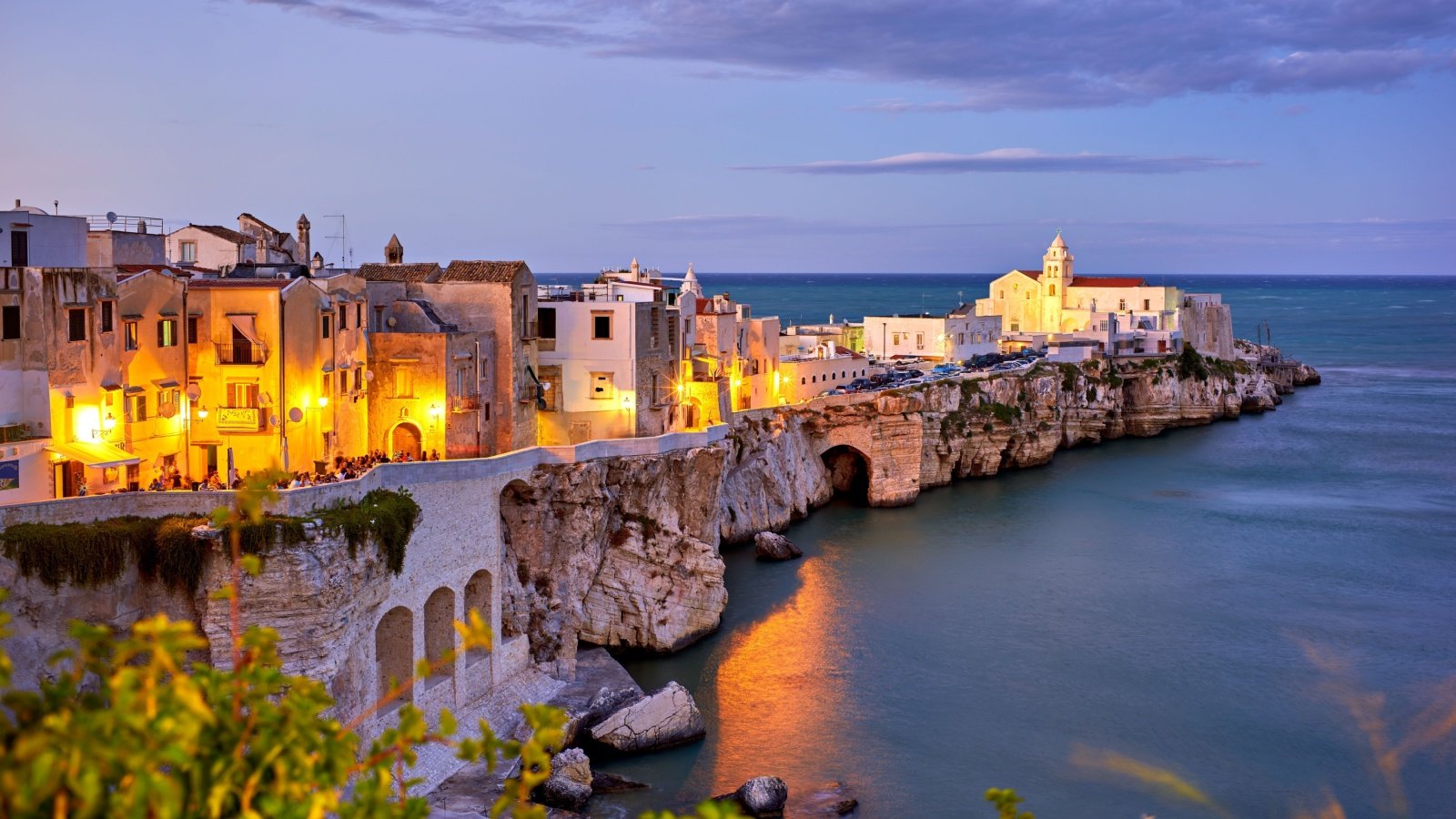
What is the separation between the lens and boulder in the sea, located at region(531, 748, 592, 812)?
25000mm

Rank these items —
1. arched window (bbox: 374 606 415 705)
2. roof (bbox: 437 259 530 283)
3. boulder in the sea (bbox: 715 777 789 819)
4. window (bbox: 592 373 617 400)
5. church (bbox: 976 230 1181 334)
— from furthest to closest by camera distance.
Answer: church (bbox: 976 230 1181 334) < window (bbox: 592 373 617 400) < roof (bbox: 437 259 530 283) < arched window (bbox: 374 606 415 705) < boulder in the sea (bbox: 715 777 789 819)

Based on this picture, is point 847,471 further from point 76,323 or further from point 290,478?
point 76,323

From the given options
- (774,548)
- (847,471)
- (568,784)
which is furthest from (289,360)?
(847,471)

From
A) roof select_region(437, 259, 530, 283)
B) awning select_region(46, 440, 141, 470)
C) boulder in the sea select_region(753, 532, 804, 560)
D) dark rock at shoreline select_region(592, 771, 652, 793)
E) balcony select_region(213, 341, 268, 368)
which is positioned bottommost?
dark rock at shoreline select_region(592, 771, 652, 793)

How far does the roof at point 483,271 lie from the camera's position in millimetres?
34219

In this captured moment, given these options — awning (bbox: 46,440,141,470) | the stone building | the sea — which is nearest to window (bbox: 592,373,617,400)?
the stone building

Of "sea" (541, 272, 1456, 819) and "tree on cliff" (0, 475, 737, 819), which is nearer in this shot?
"tree on cliff" (0, 475, 737, 819)

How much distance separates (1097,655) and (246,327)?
21.5 m

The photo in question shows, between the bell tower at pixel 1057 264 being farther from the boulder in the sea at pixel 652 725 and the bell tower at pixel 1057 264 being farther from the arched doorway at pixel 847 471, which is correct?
the boulder in the sea at pixel 652 725

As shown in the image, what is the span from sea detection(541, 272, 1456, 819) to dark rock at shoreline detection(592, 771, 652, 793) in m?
0.41

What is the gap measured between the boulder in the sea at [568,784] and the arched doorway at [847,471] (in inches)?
1178

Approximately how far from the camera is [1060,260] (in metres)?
88.6

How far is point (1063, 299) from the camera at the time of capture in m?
89.1

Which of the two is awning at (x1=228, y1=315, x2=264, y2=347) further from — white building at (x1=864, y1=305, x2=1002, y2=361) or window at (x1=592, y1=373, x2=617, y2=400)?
white building at (x1=864, y1=305, x2=1002, y2=361)
